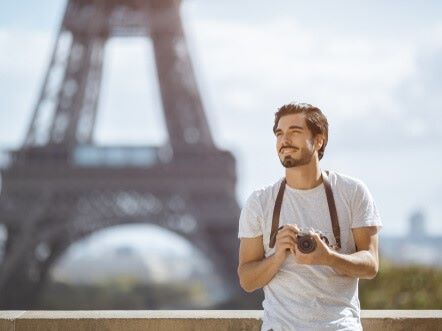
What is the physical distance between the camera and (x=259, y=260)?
2.81m

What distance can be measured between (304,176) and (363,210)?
23 cm

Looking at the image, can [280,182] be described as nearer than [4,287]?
Yes

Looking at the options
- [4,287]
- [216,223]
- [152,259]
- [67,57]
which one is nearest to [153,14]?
[67,57]

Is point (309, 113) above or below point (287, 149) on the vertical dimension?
above

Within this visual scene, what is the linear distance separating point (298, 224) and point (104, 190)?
24.0 metres

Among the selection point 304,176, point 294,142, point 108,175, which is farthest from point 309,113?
point 108,175

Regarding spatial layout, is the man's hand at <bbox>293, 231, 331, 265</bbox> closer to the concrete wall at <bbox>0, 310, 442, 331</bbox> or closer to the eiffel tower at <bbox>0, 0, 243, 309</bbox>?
the concrete wall at <bbox>0, 310, 442, 331</bbox>

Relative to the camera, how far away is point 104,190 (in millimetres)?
26359

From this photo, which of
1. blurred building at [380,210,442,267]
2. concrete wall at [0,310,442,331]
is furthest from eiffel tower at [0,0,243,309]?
blurred building at [380,210,442,267]

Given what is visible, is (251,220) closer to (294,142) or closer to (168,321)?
(294,142)

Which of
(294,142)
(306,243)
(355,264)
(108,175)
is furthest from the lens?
(108,175)

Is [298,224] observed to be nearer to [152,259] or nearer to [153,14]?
[153,14]

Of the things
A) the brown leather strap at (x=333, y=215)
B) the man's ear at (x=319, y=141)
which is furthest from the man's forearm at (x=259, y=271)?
the man's ear at (x=319, y=141)

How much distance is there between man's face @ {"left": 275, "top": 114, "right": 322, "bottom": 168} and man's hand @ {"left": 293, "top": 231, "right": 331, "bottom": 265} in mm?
305
